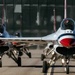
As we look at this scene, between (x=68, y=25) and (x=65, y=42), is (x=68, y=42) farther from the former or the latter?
(x=68, y=25)

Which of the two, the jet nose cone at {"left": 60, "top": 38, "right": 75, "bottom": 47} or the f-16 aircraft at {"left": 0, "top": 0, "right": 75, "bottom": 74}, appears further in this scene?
the f-16 aircraft at {"left": 0, "top": 0, "right": 75, "bottom": 74}

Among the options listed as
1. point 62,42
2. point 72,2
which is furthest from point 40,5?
point 62,42

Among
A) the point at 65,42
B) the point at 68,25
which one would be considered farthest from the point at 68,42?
the point at 68,25

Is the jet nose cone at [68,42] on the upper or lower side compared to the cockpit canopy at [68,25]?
lower

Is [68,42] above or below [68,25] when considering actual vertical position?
below

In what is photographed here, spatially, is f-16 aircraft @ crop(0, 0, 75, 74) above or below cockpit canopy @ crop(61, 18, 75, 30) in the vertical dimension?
below

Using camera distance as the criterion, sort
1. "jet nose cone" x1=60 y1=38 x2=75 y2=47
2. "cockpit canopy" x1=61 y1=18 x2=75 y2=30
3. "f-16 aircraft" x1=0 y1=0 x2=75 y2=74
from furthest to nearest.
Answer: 1. "cockpit canopy" x1=61 y1=18 x2=75 y2=30
2. "f-16 aircraft" x1=0 y1=0 x2=75 y2=74
3. "jet nose cone" x1=60 y1=38 x2=75 y2=47

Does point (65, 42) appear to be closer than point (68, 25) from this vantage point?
Yes

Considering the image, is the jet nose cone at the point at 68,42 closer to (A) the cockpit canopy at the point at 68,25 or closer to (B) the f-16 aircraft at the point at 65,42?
(B) the f-16 aircraft at the point at 65,42

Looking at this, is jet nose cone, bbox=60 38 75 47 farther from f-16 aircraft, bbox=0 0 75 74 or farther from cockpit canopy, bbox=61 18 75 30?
cockpit canopy, bbox=61 18 75 30

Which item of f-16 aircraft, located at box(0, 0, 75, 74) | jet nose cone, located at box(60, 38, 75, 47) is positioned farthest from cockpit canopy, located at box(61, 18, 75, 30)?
jet nose cone, located at box(60, 38, 75, 47)

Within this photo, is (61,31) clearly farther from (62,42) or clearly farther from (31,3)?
(31,3)

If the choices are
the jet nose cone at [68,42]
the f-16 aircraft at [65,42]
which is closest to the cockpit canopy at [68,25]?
the f-16 aircraft at [65,42]

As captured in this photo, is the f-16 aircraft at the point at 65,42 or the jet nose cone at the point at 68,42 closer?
the jet nose cone at the point at 68,42
